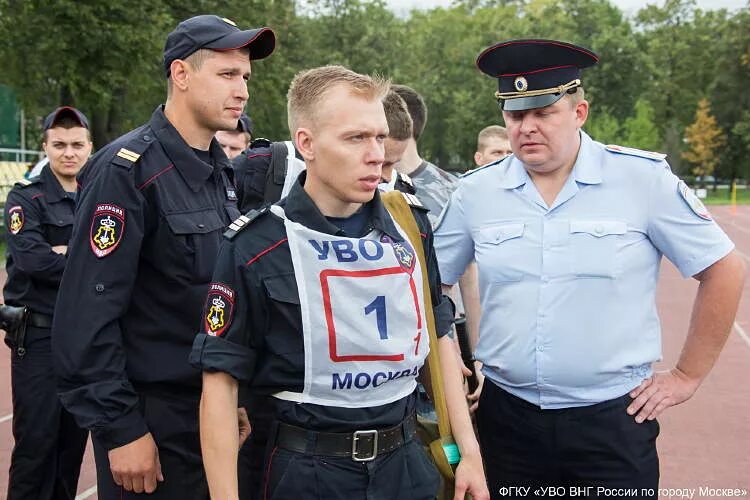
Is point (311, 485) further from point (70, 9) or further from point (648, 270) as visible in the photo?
point (70, 9)

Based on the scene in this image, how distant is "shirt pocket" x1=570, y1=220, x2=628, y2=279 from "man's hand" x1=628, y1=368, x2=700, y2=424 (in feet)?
1.42

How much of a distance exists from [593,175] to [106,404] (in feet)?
6.04

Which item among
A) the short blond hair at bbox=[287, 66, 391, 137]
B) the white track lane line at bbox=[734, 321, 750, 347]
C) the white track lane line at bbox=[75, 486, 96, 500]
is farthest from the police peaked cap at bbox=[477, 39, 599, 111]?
the white track lane line at bbox=[734, 321, 750, 347]

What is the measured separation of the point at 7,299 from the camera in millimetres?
4664

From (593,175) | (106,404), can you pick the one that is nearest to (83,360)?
(106,404)

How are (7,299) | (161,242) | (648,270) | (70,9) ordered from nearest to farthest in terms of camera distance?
(161,242), (648,270), (7,299), (70,9)

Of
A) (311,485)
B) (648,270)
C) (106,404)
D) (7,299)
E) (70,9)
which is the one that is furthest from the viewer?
(70,9)

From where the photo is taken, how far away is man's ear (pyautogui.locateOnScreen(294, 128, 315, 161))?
2465 millimetres

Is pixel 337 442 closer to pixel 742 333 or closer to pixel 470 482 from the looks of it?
pixel 470 482

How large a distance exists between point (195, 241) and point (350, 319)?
0.79m

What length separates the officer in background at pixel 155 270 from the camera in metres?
2.67

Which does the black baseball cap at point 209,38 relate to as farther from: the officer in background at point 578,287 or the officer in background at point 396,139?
the officer in background at point 396,139

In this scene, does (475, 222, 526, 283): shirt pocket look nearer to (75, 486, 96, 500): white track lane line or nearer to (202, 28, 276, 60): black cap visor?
(202, 28, 276, 60): black cap visor

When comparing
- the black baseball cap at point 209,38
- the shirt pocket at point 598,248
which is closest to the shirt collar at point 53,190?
the black baseball cap at point 209,38
